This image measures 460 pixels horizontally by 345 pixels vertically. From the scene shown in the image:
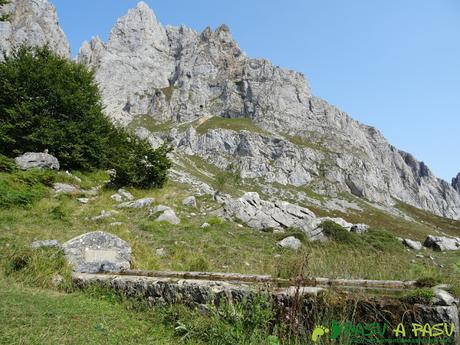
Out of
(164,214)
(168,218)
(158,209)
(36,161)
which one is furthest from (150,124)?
(168,218)

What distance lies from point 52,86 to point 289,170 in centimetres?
13120

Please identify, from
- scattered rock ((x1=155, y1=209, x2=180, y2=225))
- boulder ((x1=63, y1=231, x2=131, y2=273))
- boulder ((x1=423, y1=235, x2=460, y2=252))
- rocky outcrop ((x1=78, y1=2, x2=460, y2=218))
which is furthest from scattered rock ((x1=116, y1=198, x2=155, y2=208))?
rocky outcrop ((x1=78, y1=2, x2=460, y2=218))

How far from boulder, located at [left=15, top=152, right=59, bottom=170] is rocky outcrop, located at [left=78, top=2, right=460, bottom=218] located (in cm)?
12272

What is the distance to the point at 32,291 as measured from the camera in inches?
253

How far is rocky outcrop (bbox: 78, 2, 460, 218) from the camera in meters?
148

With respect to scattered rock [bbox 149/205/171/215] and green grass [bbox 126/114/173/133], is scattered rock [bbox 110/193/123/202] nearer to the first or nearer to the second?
scattered rock [bbox 149/205/171/215]

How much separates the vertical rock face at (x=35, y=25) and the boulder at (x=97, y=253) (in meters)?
152

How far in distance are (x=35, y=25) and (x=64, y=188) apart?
16177cm

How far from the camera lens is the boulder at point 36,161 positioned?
683 inches

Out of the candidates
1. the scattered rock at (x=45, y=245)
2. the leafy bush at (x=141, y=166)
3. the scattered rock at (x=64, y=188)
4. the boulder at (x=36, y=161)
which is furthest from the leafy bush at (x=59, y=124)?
the scattered rock at (x=45, y=245)

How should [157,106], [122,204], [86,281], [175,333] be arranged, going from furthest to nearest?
[157,106]
[122,204]
[86,281]
[175,333]

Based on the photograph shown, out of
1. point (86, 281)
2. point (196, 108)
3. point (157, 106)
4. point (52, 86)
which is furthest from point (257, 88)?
point (86, 281)

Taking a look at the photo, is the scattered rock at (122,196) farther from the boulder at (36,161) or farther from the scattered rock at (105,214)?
the boulder at (36,161)

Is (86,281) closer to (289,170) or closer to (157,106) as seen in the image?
(289,170)
